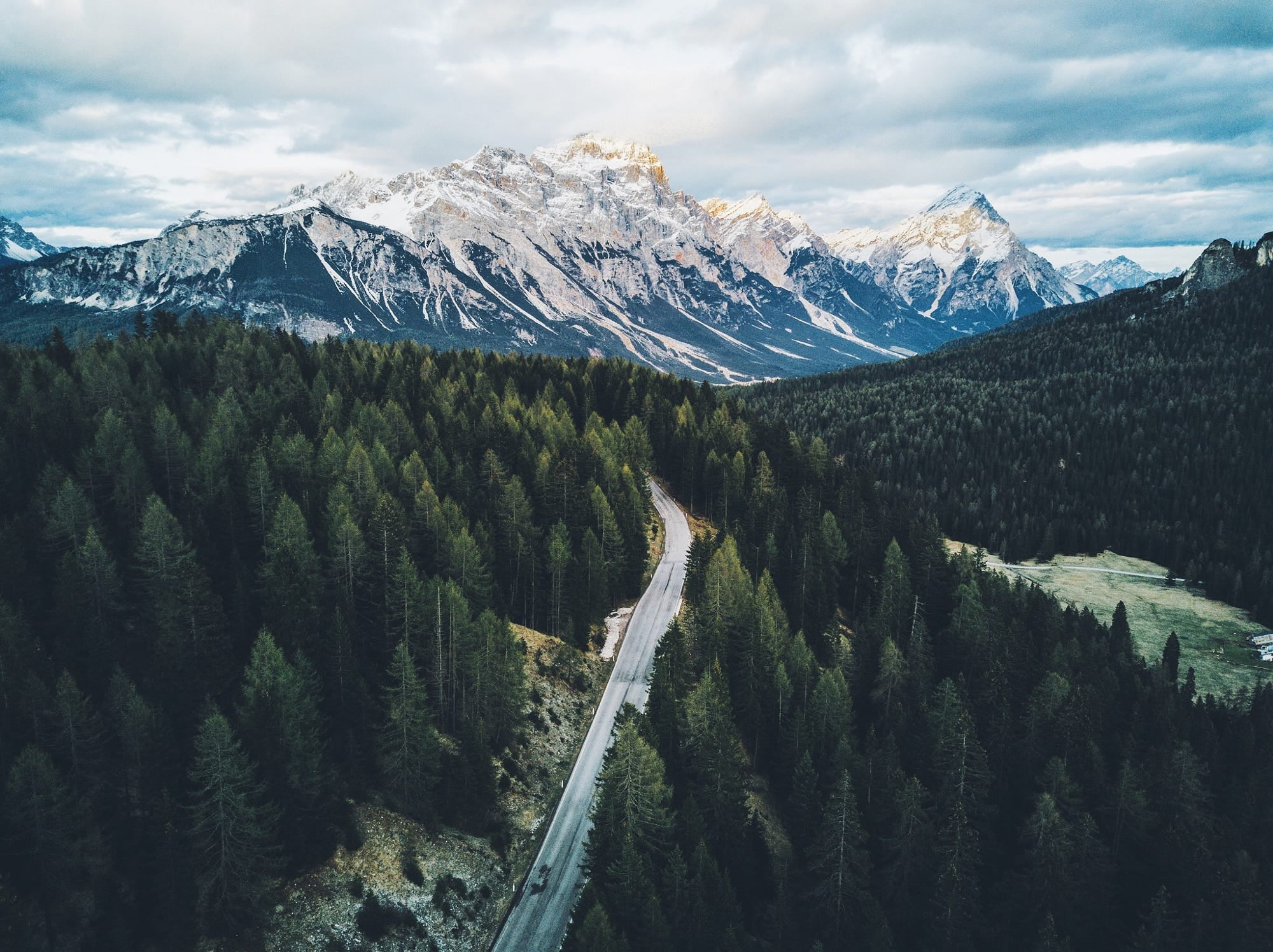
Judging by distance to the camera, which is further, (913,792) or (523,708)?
(523,708)

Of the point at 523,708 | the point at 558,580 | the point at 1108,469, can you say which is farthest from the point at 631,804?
the point at 1108,469

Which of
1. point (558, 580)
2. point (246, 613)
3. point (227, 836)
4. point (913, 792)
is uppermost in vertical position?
point (246, 613)

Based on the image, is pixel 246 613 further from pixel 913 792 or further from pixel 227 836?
pixel 913 792

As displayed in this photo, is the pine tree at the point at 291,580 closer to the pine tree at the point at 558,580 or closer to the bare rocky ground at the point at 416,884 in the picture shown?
the bare rocky ground at the point at 416,884

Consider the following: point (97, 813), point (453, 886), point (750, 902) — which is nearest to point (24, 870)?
point (97, 813)

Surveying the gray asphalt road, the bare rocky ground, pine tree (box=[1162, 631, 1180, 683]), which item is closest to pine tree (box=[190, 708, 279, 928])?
the bare rocky ground
